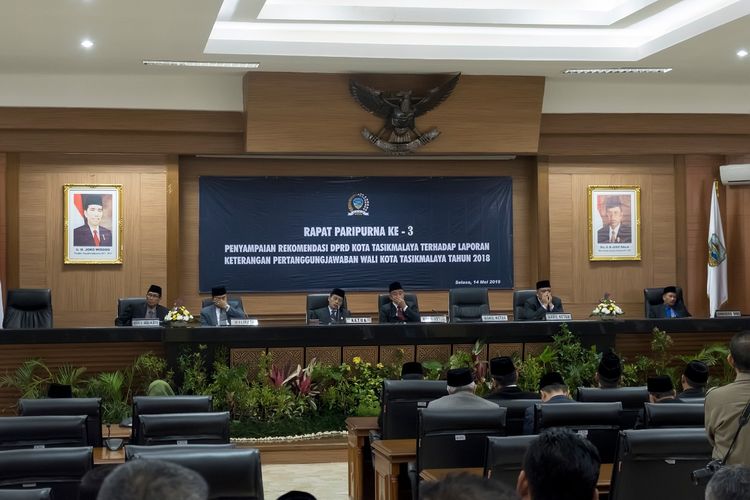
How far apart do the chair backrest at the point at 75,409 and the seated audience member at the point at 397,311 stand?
516cm

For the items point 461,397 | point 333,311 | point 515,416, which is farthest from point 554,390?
point 333,311

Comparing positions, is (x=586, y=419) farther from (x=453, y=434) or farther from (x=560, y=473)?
(x=560, y=473)

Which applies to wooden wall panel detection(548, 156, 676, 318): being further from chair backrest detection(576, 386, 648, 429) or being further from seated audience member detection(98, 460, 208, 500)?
seated audience member detection(98, 460, 208, 500)

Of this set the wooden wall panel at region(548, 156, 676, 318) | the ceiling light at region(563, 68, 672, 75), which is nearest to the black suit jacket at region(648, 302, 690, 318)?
the wooden wall panel at region(548, 156, 676, 318)

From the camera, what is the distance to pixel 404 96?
37.9 ft

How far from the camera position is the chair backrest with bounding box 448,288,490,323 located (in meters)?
10.9

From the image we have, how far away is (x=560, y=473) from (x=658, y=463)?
205 cm

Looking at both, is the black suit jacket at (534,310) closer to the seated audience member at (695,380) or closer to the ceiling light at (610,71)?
the ceiling light at (610,71)

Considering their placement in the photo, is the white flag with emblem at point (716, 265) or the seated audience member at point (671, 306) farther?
the white flag with emblem at point (716, 265)

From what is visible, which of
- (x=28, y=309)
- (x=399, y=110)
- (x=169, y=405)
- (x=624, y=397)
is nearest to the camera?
(x=169, y=405)

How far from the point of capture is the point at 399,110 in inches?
457

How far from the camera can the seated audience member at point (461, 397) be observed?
552 centimetres

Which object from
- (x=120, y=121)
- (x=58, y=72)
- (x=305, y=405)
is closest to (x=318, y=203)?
(x=120, y=121)

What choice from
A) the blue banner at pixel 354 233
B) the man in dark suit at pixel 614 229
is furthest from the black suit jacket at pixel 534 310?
the man in dark suit at pixel 614 229
